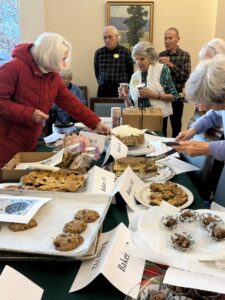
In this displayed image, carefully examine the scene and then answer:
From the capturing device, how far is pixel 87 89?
14.5 feet

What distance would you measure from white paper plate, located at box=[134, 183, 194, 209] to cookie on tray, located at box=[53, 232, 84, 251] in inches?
14.3

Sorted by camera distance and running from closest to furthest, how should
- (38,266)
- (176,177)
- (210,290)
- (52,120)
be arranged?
(210,290) < (38,266) < (176,177) < (52,120)

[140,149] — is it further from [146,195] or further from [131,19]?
[131,19]

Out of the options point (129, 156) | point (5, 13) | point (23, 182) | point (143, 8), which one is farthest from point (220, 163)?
point (5, 13)

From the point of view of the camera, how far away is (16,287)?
762mm

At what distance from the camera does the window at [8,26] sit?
409cm

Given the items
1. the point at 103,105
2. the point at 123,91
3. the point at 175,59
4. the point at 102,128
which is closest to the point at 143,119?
the point at 102,128

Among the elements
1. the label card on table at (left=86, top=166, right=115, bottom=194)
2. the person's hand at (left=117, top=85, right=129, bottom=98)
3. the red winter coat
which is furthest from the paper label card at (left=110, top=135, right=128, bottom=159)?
the person's hand at (left=117, top=85, right=129, bottom=98)

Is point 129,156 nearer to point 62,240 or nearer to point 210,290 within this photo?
point 62,240

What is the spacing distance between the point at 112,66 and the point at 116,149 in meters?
2.45

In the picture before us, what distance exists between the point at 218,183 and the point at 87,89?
3101 millimetres

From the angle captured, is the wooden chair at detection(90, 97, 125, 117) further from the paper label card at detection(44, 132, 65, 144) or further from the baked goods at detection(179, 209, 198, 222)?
the baked goods at detection(179, 209, 198, 222)

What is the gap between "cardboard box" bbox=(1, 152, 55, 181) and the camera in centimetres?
143

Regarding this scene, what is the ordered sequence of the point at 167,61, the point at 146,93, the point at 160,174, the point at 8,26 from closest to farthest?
1. the point at 160,174
2. the point at 146,93
3. the point at 167,61
4. the point at 8,26
